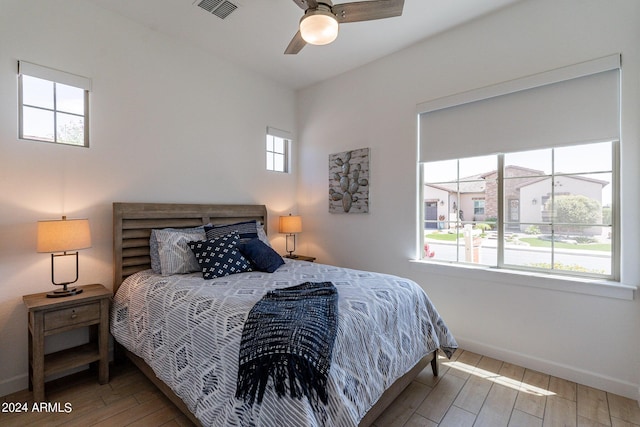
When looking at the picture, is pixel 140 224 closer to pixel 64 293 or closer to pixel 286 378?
pixel 64 293

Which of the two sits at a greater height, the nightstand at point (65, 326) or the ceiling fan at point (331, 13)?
the ceiling fan at point (331, 13)

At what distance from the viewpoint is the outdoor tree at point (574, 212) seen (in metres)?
2.29

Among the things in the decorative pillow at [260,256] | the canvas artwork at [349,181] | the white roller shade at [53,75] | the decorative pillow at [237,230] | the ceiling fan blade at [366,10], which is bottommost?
the decorative pillow at [260,256]

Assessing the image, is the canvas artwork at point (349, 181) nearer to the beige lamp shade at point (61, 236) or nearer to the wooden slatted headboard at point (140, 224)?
the wooden slatted headboard at point (140, 224)

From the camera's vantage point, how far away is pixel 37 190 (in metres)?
2.28

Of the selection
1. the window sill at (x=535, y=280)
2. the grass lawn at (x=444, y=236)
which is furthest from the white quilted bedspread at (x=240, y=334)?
the grass lawn at (x=444, y=236)

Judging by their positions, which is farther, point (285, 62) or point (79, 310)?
point (285, 62)

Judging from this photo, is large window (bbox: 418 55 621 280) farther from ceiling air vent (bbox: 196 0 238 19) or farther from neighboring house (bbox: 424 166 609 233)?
ceiling air vent (bbox: 196 0 238 19)

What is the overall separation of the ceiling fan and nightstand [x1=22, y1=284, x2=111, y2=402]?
246cm

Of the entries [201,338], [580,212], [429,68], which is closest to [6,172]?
[201,338]

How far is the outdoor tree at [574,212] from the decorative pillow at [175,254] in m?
3.10

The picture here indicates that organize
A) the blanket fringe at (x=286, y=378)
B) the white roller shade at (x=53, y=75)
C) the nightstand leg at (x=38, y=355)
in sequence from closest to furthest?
1. the blanket fringe at (x=286, y=378)
2. the nightstand leg at (x=38, y=355)
3. the white roller shade at (x=53, y=75)

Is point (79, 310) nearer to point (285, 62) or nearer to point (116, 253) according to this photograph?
point (116, 253)

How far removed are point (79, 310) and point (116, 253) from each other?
0.54m
